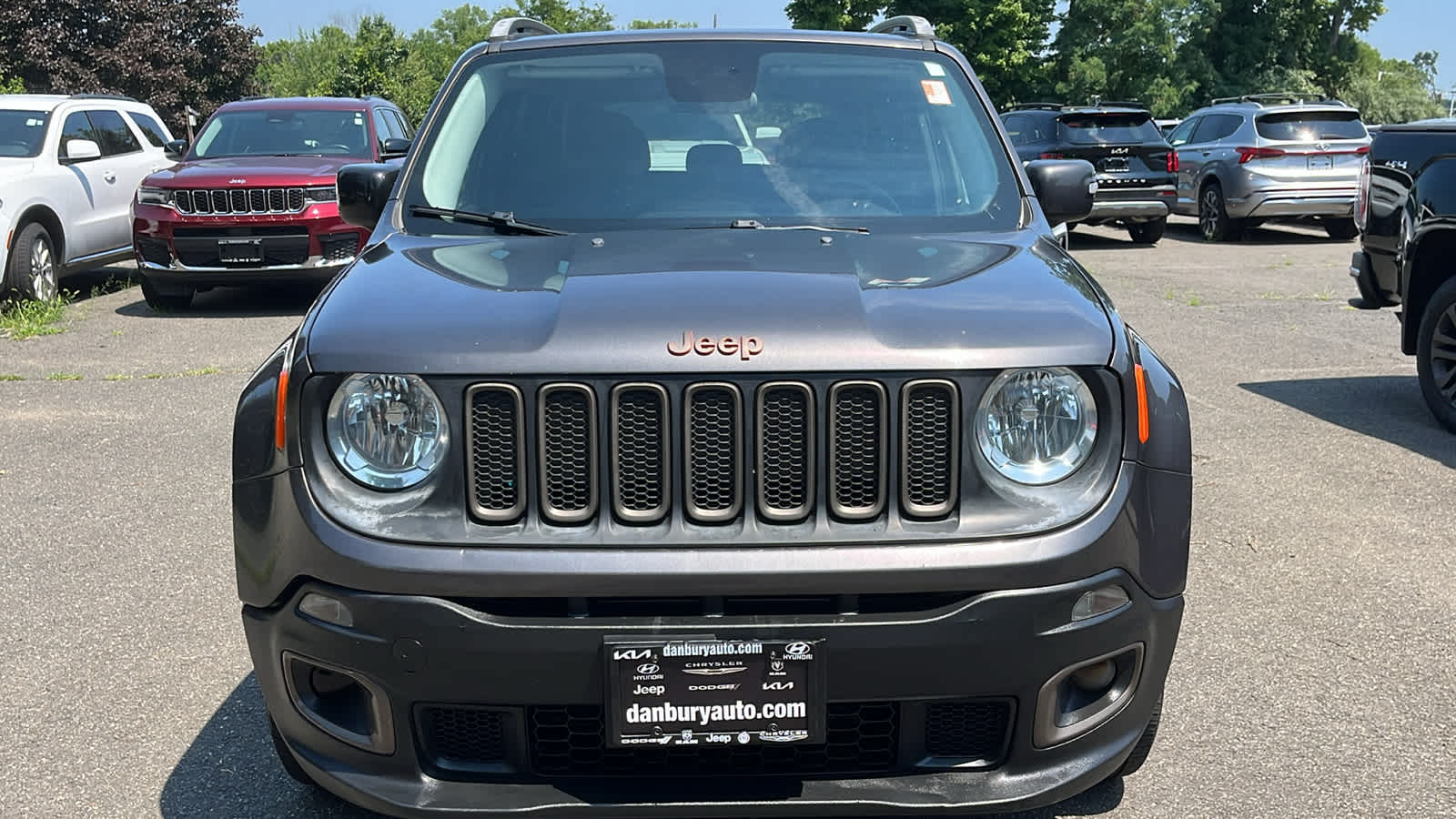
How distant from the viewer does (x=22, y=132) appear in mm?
12312

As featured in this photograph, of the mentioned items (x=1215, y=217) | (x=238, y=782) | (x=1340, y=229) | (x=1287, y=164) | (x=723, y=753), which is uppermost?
(x=723, y=753)

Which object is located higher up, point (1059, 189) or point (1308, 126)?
point (1059, 189)

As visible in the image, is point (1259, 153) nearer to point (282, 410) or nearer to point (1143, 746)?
point (1143, 746)

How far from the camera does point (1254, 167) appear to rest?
1766 cm

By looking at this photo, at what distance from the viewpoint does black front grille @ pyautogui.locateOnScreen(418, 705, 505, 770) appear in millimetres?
2668

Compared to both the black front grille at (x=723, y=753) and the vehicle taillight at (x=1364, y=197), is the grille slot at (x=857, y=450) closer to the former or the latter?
the black front grille at (x=723, y=753)

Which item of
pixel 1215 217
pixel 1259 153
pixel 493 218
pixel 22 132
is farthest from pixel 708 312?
pixel 1215 217

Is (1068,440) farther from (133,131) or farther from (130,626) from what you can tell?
(133,131)

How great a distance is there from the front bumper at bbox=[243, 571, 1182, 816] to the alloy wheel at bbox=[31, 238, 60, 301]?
33.3 feet

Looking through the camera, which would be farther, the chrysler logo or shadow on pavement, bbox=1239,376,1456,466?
shadow on pavement, bbox=1239,376,1456,466

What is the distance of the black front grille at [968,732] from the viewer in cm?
270

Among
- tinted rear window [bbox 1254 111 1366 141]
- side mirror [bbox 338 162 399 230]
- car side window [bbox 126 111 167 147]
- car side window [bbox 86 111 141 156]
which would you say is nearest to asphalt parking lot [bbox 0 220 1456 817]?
side mirror [bbox 338 162 399 230]

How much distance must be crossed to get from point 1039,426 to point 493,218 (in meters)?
1.59

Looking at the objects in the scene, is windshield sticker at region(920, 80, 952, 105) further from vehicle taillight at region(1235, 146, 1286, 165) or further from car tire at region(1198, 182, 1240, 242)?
car tire at region(1198, 182, 1240, 242)
